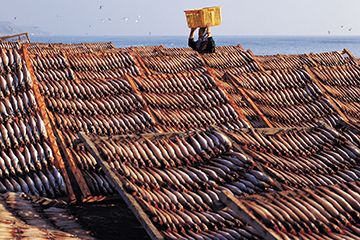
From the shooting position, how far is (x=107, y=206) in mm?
10836

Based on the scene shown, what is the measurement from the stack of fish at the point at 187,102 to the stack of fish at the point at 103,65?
2.43 metres

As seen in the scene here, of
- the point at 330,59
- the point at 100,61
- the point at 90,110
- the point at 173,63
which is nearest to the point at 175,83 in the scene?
the point at 90,110

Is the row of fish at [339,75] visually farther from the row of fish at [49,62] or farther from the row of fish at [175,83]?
the row of fish at [49,62]

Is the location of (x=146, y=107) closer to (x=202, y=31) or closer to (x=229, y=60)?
(x=229, y=60)

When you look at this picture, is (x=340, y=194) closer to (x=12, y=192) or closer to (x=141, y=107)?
(x=12, y=192)

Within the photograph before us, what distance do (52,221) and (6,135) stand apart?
3217mm

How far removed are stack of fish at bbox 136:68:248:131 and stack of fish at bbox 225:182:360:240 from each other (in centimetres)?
618

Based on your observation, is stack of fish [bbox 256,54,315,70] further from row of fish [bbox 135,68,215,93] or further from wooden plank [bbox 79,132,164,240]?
wooden plank [bbox 79,132,164,240]

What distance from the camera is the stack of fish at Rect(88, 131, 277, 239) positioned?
7.53 metres

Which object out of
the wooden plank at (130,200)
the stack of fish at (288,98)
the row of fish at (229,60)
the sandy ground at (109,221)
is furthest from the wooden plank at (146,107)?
the row of fish at (229,60)

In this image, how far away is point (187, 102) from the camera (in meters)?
14.3

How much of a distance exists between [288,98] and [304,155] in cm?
652

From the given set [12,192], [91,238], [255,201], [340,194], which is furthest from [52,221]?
[340,194]

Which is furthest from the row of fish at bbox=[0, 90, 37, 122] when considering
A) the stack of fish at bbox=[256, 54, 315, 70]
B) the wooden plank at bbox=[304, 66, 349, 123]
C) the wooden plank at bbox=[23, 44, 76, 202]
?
the stack of fish at bbox=[256, 54, 315, 70]
